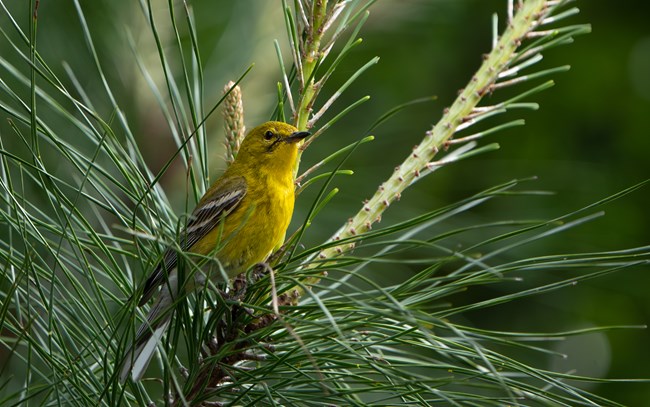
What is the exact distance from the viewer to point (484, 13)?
573cm

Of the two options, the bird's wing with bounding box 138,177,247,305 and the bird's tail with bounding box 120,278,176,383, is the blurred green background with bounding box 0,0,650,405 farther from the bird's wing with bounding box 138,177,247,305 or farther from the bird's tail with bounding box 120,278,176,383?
the bird's tail with bounding box 120,278,176,383

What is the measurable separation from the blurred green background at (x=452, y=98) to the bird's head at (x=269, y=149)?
23 cm

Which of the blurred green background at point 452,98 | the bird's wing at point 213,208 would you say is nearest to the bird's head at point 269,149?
the bird's wing at point 213,208

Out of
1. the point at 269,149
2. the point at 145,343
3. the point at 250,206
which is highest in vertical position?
the point at 269,149

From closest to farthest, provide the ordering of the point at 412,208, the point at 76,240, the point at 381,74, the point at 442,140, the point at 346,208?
the point at 76,240, the point at 442,140, the point at 346,208, the point at 412,208, the point at 381,74

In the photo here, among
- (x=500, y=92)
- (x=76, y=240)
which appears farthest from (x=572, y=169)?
(x=76, y=240)

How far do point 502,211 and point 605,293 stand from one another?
1.07 metres

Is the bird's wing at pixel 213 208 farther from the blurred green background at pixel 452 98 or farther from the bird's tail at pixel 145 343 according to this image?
the blurred green background at pixel 452 98

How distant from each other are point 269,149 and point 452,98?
267cm

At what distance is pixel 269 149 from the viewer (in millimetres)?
3379

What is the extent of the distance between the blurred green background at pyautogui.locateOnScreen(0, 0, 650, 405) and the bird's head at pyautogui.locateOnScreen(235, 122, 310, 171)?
0.23 m

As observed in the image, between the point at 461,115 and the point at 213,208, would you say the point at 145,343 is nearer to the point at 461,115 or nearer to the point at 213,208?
the point at 213,208

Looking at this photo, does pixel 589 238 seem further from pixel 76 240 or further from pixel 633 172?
pixel 76 240

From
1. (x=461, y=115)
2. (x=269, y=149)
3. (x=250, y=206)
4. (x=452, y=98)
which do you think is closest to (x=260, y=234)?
(x=250, y=206)
